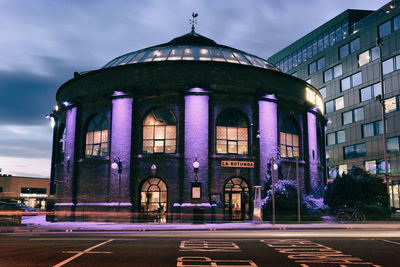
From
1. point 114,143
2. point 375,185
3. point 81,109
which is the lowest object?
point 375,185

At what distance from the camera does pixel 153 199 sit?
1227 inches

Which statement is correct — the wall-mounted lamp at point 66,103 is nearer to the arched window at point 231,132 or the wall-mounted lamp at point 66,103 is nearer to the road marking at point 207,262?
the arched window at point 231,132

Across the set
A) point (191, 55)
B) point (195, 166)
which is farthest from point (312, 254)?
point (191, 55)

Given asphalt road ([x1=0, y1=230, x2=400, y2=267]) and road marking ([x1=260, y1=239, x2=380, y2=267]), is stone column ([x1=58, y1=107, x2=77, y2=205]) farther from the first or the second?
road marking ([x1=260, y1=239, x2=380, y2=267])

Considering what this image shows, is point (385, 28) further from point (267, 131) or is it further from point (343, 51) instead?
point (267, 131)

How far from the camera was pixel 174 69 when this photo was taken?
3209cm

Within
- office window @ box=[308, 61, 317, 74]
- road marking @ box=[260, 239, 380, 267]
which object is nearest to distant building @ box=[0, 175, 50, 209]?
office window @ box=[308, 61, 317, 74]

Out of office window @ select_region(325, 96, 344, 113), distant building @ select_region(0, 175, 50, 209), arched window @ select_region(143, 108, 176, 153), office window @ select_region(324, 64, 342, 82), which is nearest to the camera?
arched window @ select_region(143, 108, 176, 153)

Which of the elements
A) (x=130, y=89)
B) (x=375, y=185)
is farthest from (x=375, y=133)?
(x=130, y=89)

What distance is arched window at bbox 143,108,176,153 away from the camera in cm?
3177

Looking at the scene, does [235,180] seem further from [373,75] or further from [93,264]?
[373,75]

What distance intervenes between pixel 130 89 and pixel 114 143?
14.4 ft

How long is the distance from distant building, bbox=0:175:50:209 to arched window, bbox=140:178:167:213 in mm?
65393

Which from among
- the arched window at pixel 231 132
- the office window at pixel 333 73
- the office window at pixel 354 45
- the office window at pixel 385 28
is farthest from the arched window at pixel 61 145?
the office window at pixel 333 73
